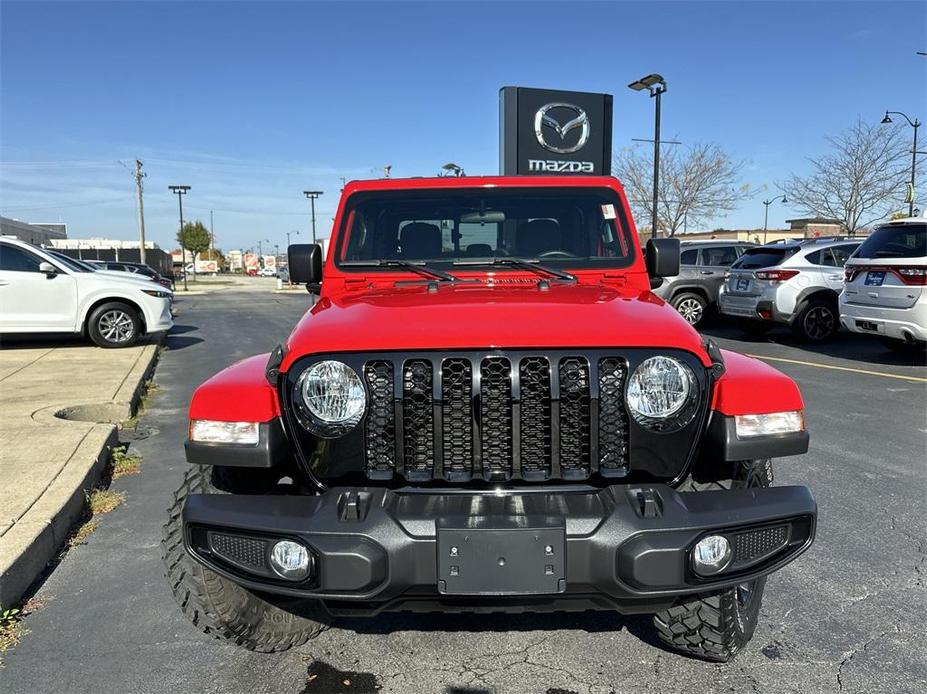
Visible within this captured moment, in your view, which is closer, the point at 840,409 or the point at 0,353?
the point at 840,409

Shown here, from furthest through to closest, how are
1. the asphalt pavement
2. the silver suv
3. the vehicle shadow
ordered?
the silver suv → the vehicle shadow → the asphalt pavement

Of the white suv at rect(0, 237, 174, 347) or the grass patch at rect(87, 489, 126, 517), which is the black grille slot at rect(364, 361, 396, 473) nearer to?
the grass patch at rect(87, 489, 126, 517)

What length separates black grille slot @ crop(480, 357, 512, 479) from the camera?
222 centimetres

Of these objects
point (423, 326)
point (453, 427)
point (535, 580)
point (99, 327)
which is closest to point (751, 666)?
point (535, 580)

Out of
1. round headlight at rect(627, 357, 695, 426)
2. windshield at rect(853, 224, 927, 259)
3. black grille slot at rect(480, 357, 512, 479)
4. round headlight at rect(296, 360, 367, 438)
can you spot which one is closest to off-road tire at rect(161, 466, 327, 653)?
round headlight at rect(296, 360, 367, 438)

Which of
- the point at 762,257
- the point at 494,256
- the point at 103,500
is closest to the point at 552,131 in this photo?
the point at 762,257

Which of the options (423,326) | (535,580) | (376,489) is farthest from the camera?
(423,326)

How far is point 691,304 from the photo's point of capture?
1393 cm

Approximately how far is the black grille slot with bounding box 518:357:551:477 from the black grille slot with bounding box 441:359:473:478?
0.16 m

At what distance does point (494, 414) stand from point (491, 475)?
0.20m

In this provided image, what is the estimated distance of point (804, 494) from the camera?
220 centimetres

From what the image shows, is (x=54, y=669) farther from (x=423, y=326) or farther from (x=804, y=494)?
(x=804, y=494)

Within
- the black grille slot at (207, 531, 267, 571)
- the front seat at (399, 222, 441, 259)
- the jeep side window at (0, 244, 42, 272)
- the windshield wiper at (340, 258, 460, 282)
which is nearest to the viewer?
the black grille slot at (207, 531, 267, 571)

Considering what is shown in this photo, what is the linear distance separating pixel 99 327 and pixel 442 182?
861cm
